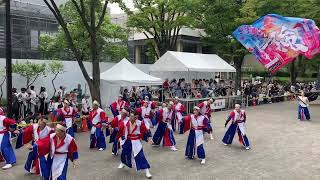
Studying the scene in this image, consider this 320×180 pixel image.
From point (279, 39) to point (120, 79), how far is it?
27.0 feet

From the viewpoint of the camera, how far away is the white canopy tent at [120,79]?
1959 centimetres

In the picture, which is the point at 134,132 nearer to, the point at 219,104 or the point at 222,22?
the point at 219,104

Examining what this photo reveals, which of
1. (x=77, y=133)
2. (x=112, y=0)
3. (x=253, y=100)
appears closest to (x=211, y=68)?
(x=253, y=100)

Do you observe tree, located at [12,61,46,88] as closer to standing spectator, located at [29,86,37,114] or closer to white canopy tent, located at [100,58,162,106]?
standing spectator, located at [29,86,37,114]

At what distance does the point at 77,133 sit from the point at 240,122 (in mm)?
6611

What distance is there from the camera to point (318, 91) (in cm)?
2880

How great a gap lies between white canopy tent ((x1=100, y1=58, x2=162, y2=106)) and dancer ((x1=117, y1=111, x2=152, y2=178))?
986 centimetres

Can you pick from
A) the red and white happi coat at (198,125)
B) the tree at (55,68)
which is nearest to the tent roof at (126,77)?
the tree at (55,68)

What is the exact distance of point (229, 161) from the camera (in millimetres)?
11227

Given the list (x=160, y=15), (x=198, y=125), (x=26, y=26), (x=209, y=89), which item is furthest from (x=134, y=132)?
(x=26, y=26)

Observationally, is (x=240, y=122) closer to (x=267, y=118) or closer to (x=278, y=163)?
(x=278, y=163)

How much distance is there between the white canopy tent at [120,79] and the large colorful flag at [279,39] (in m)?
5.36

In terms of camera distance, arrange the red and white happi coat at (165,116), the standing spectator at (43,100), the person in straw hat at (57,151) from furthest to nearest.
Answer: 1. the standing spectator at (43,100)
2. the red and white happi coat at (165,116)
3. the person in straw hat at (57,151)

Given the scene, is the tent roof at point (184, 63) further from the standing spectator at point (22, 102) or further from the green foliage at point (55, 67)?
the standing spectator at point (22, 102)
